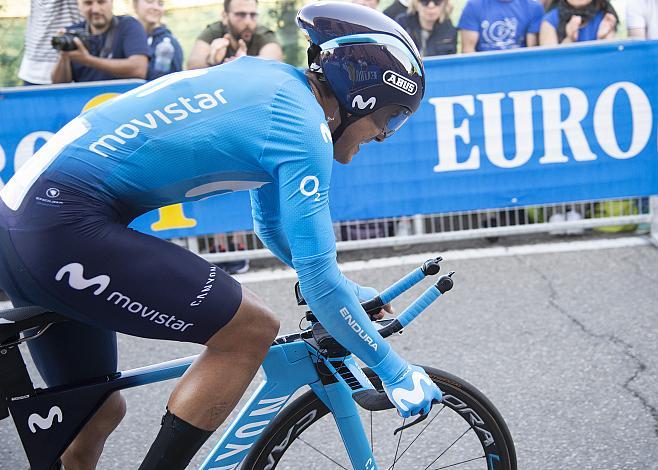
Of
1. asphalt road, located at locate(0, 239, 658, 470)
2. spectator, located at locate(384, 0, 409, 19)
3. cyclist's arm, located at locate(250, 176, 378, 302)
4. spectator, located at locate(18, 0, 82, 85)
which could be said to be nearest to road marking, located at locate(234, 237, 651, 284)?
asphalt road, located at locate(0, 239, 658, 470)

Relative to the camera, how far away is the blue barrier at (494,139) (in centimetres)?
623

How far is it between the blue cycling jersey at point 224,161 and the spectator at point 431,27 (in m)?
4.69

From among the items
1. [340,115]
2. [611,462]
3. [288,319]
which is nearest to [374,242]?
[288,319]

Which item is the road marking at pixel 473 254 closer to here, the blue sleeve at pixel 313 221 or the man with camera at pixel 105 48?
the man with camera at pixel 105 48

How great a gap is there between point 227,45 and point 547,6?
2.69 m

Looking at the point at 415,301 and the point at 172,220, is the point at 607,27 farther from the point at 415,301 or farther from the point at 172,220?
the point at 415,301

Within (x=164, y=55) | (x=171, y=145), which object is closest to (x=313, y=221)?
(x=171, y=145)

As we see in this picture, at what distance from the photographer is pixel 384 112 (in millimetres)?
2385

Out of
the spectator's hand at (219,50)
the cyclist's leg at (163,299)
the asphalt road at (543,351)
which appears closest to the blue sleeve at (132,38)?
the spectator's hand at (219,50)

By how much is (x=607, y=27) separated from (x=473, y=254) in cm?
221

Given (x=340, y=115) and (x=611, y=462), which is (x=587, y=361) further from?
(x=340, y=115)

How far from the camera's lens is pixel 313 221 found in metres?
2.06

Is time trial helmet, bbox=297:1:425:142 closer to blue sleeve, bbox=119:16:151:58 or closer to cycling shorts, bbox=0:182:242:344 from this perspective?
cycling shorts, bbox=0:182:242:344

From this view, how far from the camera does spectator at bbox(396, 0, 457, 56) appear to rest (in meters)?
6.73
